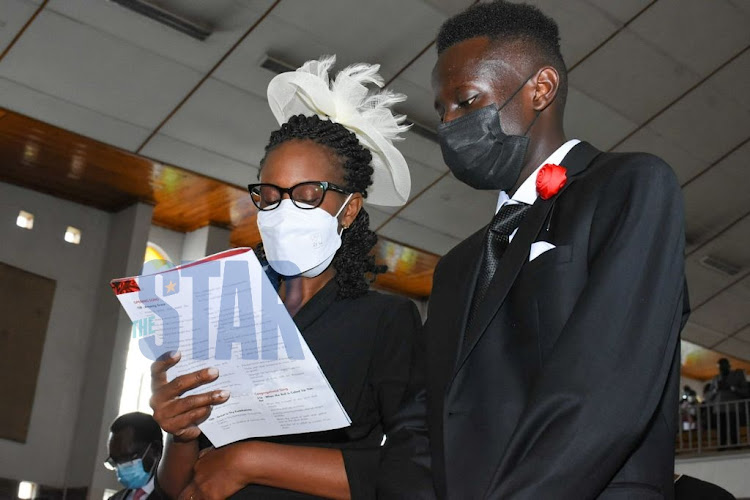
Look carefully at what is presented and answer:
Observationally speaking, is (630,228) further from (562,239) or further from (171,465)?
(171,465)

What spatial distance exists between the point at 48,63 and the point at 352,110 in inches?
278

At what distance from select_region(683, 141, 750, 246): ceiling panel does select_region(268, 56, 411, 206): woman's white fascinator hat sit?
9.93 meters

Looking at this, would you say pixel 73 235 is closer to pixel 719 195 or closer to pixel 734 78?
pixel 734 78

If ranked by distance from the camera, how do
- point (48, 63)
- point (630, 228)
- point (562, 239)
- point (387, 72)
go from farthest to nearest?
point (387, 72)
point (48, 63)
point (562, 239)
point (630, 228)

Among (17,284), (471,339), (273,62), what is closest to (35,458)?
(17,284)

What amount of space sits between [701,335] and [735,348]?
3.37 ft

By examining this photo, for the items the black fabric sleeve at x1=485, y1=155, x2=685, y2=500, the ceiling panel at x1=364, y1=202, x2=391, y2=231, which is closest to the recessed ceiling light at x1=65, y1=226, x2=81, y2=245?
the ceiling panel at x1=364, y1=202, x2=391, y2=231

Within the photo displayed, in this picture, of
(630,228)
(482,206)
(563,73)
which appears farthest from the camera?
(482,206)

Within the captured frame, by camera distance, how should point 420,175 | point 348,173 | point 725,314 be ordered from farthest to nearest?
point 725,314, point 420,175, point 348,173

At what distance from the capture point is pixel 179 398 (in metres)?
1.91

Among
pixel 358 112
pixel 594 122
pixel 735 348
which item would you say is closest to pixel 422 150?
pixel 594 122

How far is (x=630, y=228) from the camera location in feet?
4.66

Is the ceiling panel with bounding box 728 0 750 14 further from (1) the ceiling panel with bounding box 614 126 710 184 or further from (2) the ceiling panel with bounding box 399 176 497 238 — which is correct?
(2) the ceiling panel with bounding box 399 176 497 238

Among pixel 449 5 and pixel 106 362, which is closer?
pixel 449 5
